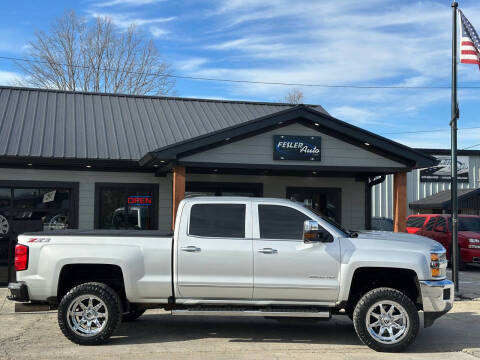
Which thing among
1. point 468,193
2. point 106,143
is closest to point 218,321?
point 106,143

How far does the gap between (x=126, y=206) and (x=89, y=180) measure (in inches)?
43.4

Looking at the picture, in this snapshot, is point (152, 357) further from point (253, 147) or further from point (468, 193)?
point (468, 193)

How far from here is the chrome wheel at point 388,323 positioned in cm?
688

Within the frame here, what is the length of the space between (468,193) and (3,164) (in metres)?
18.8

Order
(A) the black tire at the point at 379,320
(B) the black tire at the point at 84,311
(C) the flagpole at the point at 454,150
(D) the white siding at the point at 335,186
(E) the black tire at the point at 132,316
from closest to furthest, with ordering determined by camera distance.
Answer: (A) the black tire at the point at 379,320
(B) the black tire at the point at 84,311
(E) the black tire at the point at 132,316
(C) the flagpole at the point at 454,150
(D) the white siding at the point at 335,186

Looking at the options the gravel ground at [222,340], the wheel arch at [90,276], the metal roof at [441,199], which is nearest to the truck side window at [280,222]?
the gravel ground at [222,340]

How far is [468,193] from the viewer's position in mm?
23344

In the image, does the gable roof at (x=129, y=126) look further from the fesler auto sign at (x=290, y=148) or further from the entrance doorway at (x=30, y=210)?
the entrance doorway at (x=30, y=210)

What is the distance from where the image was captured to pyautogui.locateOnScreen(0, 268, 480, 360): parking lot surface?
21.9 ft

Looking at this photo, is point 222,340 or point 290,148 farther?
point 290,148

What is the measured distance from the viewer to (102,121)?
14.7m

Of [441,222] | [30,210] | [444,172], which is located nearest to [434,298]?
[30,210]

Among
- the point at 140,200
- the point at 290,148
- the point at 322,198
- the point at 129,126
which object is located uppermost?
the point at 129,126

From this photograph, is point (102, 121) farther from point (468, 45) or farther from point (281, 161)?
point (468, 45)
